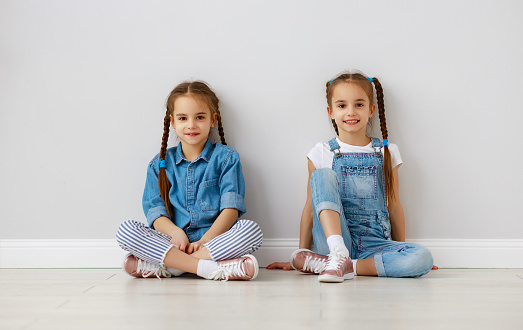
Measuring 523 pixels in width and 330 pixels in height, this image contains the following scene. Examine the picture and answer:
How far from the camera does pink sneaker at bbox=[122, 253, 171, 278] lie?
66.2 inches

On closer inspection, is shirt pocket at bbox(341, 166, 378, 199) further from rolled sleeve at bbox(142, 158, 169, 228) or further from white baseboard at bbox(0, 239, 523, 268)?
rolled sleeve at bbox(142, 158, 169, 228)

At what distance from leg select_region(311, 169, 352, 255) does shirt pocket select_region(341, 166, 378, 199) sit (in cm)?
14

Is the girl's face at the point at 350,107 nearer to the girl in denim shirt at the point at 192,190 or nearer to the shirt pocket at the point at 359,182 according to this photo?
the shirt pocket at the point at 359,182

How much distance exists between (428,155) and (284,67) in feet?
2.06

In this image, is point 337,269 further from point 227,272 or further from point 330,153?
point 330,153

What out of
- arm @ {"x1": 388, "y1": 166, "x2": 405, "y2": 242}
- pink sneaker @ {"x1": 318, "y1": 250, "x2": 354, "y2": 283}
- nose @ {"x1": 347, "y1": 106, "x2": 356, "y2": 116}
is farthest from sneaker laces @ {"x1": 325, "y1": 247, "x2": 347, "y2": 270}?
nose @ {"x1": 347, "y1": 106, "x2": 356, "y2": 116}

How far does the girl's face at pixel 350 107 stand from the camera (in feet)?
6.13

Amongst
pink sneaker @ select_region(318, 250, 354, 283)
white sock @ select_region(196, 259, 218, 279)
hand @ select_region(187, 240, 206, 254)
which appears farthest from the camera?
hand @ select_region(187, 240, 206, 254)

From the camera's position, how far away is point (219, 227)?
5.88 ft

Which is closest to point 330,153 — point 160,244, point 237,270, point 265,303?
point 237,270

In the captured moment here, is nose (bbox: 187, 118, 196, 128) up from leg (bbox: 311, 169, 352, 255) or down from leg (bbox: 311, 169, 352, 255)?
up

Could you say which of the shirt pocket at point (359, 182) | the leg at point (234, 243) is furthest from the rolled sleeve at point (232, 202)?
the shirt pocket at point (359, 182)

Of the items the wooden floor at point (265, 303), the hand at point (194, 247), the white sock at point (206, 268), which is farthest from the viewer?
the hand at point (194, 247)

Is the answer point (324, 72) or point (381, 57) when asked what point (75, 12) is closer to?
point (324, 72)
